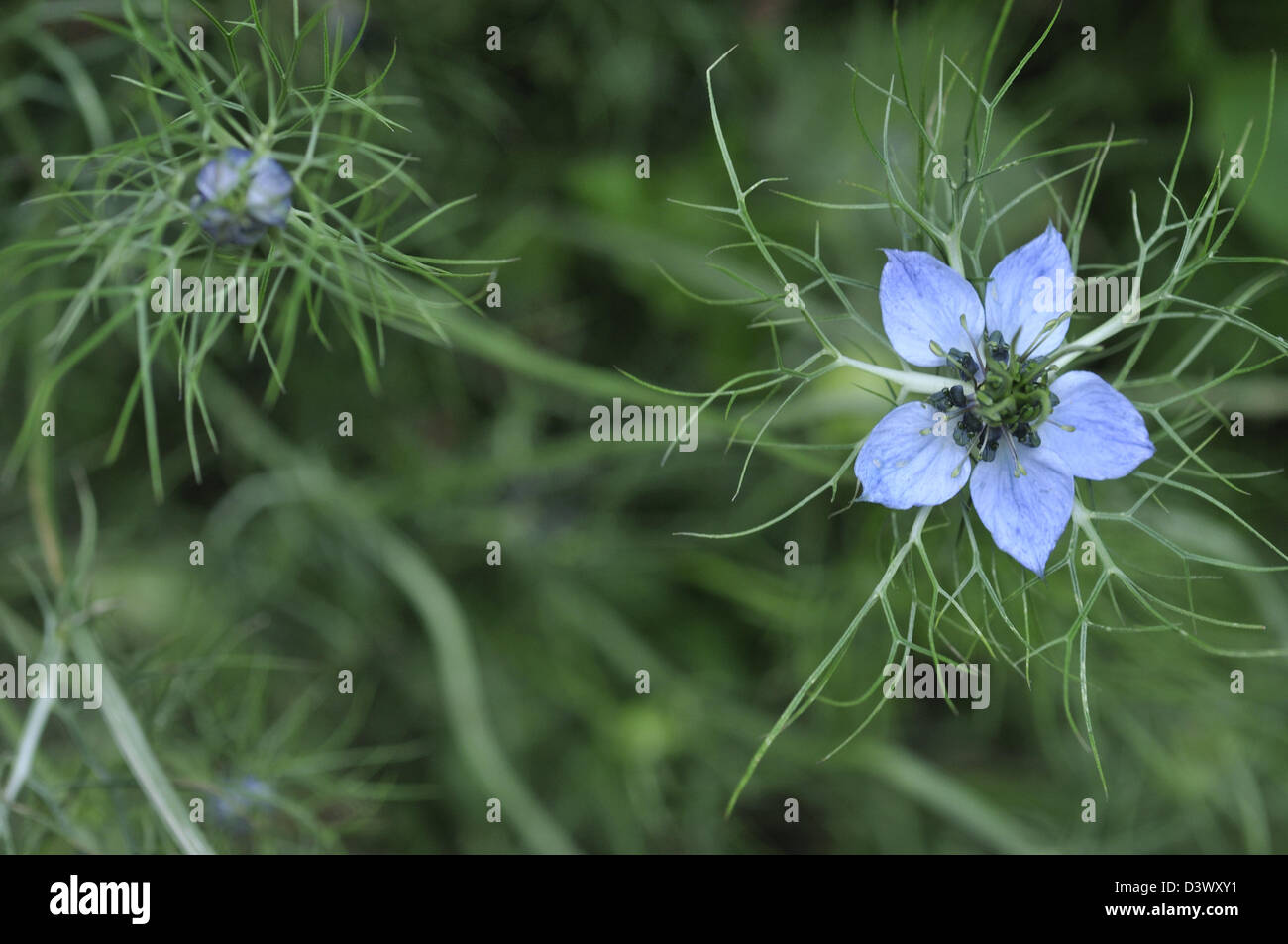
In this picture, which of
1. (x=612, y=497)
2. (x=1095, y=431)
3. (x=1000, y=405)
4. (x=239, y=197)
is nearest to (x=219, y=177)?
(x=239, y=197)

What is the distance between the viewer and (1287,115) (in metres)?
2.40

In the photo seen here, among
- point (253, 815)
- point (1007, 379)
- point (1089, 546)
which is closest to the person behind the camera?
point (1007, 379)

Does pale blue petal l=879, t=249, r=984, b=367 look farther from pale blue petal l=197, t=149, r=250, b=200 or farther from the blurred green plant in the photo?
pale blue petal l=197, t=149, r=250, b=200

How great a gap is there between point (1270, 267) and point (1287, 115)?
0.37m

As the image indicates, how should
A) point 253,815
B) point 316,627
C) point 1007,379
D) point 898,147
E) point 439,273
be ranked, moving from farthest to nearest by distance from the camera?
point 898,147 → point 316,627 → point 253,815 → point 439,273 → point 1007,379

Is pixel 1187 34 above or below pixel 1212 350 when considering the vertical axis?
above

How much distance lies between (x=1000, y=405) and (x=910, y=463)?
121 mm

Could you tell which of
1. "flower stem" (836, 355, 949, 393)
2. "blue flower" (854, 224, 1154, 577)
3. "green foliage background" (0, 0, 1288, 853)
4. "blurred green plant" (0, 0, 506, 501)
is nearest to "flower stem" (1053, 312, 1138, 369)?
"blue flower" (854, 224, 1154, 577)

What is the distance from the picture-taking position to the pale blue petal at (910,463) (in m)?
1.09

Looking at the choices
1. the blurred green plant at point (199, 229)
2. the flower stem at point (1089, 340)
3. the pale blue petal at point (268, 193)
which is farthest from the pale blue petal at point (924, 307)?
the pale blue petal at point (268, 193)

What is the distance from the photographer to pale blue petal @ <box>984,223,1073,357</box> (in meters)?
1.14

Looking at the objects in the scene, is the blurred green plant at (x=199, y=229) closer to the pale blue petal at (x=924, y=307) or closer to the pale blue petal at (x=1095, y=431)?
the pale blue petal at (x=924, y=307)
